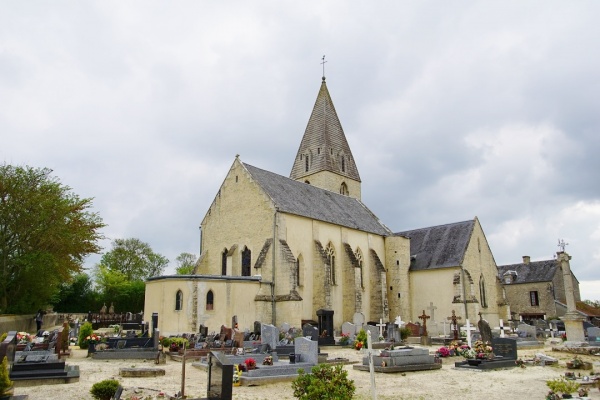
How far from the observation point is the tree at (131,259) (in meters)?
66.9

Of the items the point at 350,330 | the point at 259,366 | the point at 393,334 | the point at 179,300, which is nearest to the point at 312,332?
the point at 259,366

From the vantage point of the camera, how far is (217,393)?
8.88 meters

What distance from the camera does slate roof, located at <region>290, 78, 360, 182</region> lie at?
4609cm

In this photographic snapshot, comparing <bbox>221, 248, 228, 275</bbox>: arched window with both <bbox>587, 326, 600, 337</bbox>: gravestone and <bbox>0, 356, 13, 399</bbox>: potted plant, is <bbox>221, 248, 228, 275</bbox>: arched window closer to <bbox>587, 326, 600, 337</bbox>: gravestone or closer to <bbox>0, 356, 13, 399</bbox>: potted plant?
<bbox>587, 326, 600, 337</bbox>: gravestone

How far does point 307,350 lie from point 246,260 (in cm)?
1684

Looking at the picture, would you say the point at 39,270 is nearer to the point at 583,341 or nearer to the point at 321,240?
the point at 321,240

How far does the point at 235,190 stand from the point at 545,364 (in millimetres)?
21419

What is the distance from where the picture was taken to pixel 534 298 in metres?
48.3

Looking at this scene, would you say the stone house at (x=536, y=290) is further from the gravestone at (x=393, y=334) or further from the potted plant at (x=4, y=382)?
the potted plant at (x=4, y=382)

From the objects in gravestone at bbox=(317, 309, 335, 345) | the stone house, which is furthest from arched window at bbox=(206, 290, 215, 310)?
the stone house

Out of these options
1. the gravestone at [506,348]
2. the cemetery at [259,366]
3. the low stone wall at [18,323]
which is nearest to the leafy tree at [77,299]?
the low stone wall at [18,323]

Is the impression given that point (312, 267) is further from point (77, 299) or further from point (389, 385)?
point (77, 299)

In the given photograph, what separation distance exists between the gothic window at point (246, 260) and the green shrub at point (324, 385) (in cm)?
2199

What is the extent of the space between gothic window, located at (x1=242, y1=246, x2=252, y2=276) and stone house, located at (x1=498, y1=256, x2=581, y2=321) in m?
28.1
